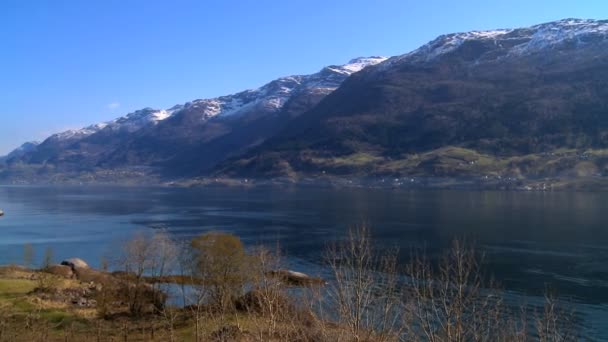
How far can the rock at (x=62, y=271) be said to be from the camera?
5184 cm

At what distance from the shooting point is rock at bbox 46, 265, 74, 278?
51844 millimetres

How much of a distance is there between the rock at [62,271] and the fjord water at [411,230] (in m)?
17.0

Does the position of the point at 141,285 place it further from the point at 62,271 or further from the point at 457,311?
the point at 457,311

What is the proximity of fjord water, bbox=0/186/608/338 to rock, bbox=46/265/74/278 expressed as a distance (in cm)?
1696

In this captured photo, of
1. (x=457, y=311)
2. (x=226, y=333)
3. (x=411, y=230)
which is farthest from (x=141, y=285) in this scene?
(x=411, y=230)

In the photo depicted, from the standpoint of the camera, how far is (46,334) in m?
28.5

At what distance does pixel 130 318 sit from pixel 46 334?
8315mm

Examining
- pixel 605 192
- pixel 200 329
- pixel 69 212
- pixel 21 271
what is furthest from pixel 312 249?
pixel 605 192

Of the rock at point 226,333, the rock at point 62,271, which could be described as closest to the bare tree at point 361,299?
the rock at point 226,333

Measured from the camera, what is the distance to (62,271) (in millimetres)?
52625

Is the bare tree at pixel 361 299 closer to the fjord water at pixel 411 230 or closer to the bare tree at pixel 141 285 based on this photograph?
the bare tree at pixel 141 285

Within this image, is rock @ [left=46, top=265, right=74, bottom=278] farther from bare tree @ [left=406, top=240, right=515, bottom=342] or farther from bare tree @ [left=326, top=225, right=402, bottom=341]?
bare tree @ [left=406, top=240, right=515, bottom=342]

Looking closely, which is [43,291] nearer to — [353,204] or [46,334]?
[46,334]

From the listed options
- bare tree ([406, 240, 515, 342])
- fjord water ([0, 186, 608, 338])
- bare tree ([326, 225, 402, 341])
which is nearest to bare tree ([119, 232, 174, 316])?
fjord water ([0, 186, 608, 338])
